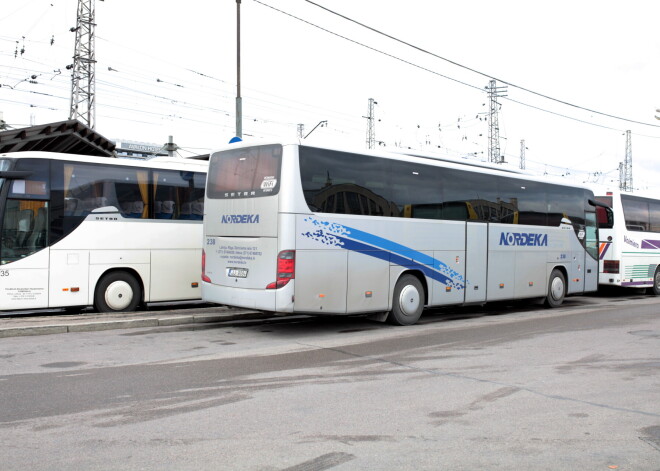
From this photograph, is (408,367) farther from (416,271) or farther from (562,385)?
(416,271)

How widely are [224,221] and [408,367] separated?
4677 millimetres

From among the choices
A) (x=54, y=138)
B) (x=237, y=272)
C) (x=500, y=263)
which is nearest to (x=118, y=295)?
(x=237, y=272)

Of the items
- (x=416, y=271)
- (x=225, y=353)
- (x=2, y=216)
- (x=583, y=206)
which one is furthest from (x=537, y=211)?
(x=2, y=216)

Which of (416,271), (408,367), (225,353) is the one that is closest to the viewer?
(408,367)

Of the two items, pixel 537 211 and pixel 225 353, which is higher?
pixel 537 211

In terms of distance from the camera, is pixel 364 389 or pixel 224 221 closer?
pixel 364 389

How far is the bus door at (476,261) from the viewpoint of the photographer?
43.7ft

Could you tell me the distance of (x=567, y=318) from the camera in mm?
13758

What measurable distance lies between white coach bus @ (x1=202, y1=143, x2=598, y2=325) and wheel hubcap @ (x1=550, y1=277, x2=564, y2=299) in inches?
70.8

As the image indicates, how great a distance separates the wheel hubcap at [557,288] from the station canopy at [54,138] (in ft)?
40.7

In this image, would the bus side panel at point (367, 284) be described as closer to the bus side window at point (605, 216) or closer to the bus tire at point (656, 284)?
the bus side window at point (605, 216)

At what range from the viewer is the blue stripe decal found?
1045 centimetres

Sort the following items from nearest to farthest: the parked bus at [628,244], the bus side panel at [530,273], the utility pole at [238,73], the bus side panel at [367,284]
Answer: the bus side panel at [367,284] < the bus side panel at [530,273] < the utility pole at [238,73] < the parked bus at [628,244]

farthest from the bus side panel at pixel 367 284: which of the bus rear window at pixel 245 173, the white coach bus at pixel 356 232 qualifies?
the bus rear window at pixel 245 173
